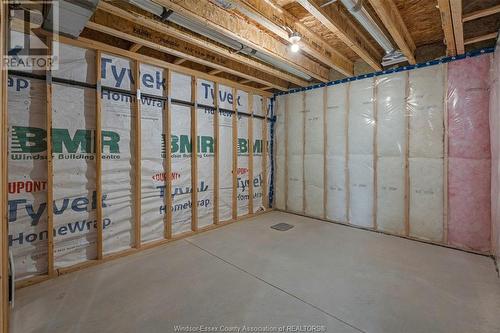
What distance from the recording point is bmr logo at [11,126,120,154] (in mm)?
2393

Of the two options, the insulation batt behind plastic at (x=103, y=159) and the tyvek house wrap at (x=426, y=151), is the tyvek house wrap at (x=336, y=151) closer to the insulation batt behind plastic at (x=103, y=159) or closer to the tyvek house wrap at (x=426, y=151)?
the tyvek house wrap at (x=426, y=151)

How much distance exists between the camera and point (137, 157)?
3162mm

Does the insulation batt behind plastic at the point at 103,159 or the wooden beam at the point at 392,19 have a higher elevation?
the wooden beam at the point at 392,19

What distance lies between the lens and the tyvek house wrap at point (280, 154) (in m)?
5.14

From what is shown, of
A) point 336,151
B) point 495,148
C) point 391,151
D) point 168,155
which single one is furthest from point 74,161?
point 495,148

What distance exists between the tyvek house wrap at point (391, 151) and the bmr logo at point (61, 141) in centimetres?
391

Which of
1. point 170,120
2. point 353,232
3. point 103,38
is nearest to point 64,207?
point 170,120

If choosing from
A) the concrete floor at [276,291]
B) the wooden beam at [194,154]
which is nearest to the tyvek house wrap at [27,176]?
the concrete floor at [276,291]

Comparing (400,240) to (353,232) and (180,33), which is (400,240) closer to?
(353,232)

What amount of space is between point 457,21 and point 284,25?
1.67m

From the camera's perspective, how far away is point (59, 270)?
2598 millimetres

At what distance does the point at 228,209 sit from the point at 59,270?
2521 mm

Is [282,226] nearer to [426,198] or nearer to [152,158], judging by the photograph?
[426,198]

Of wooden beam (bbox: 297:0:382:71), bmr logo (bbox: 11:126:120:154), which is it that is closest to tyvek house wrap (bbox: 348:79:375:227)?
wooden beam (bbox: 297:0:382:71)
